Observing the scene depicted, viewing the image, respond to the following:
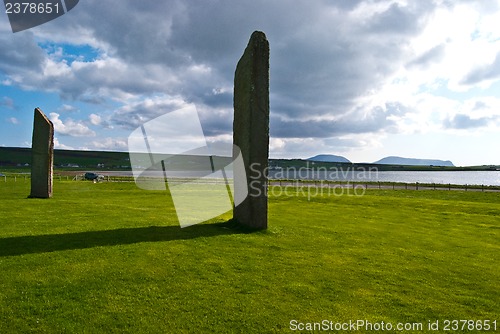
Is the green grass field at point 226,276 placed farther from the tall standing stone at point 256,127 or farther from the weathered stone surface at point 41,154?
the weathered stone surface at point 41,154

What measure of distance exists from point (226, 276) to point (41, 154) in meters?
19.0

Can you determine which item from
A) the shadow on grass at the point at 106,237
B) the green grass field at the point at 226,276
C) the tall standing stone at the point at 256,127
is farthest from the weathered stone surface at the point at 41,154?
the tall standing stone at the point at 256,127

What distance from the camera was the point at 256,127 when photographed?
1178 cm

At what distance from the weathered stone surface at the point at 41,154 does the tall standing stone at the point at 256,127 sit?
50.5 feet

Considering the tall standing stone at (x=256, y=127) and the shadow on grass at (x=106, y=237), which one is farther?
the tall standing stone at (x=256, y=127)

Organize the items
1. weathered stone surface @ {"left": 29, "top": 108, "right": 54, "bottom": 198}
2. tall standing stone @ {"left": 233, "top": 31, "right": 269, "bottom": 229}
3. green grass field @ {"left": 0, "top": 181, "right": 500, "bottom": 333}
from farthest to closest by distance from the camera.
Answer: weathered stone surface @ {"left": 29, "top": 108, "right": 54, "bottom": 198}
tall standing stone @ {"left": 233, "top": 31, "right": 269, "bottom": 229}
green grass field @ {"left": 0, "top": 181, "right": 500, "bottom": 333}

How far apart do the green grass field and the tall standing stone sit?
3.15ft

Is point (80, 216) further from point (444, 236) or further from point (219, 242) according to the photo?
point (444, 236)

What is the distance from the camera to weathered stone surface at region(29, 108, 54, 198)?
2091cm

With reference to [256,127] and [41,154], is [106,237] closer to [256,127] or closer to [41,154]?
[256,127]

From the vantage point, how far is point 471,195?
118ft

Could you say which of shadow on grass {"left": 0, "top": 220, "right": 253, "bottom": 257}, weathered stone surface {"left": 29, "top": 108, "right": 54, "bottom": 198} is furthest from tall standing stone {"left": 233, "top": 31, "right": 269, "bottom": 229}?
weathered stone surface {"left": 29, "top": 108, "right": 54, "bottom": 198}

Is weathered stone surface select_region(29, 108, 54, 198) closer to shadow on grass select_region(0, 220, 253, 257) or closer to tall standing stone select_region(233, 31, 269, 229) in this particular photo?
shadow on grass select_region(0, 220, 253, 257)

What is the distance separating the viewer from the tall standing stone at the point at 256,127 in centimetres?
1169
